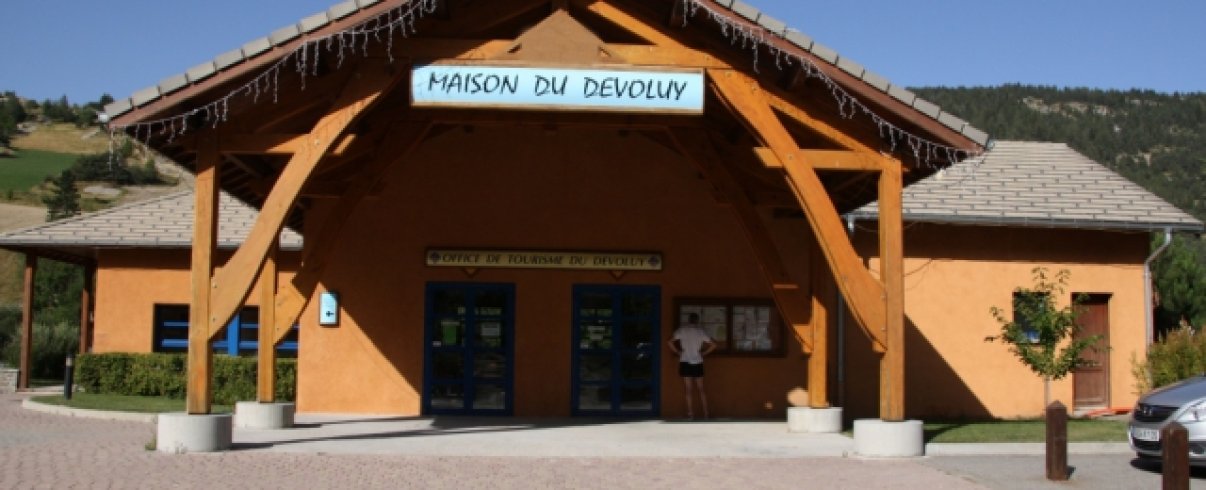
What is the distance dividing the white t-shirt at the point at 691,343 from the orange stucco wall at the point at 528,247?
674mm

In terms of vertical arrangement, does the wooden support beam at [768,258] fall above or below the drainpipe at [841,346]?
above

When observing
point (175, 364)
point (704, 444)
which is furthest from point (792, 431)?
point (175, 364)

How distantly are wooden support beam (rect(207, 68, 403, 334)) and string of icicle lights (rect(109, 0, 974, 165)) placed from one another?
12.2 inches

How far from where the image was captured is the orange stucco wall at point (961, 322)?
762 inches

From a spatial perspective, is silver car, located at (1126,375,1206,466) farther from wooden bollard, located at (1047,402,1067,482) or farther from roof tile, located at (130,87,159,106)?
roof tile, located at (130,87,159,106)

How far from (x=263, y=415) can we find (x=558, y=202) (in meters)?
5.62

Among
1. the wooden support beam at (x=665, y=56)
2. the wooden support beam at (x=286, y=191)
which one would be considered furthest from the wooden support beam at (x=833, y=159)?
the wooden support beam at (x=286, y=191)

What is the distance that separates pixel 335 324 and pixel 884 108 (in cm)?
954

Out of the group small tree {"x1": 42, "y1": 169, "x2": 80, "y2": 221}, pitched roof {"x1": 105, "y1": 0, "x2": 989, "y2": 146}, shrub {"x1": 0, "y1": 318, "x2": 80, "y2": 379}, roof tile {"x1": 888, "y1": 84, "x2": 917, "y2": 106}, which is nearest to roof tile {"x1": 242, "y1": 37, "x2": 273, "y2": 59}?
pitched roof {"x1": 105, "y1": 0, "x2": 989, "y2": 146}

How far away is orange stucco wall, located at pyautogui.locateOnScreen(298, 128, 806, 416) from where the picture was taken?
728 inches

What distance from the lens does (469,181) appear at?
18.6m

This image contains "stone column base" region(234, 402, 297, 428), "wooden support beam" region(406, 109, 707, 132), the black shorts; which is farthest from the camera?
the black shorts

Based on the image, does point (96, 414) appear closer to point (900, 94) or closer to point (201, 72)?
point (201, 72)

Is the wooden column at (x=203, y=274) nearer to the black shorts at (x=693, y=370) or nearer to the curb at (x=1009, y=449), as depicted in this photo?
the black shorts at (x=693, y=370)
